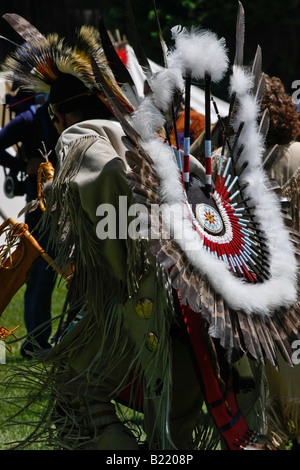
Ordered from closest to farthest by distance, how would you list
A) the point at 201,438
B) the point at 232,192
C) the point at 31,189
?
1. the point at 201,438
2. the point at 232,192
3. the point at 31,189

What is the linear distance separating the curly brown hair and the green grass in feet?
3.50

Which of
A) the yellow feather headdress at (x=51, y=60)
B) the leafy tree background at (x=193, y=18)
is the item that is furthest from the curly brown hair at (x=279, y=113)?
the leafy tree background at (x=193, y=18)

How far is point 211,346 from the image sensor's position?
7.09ft

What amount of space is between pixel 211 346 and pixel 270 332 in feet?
0.57

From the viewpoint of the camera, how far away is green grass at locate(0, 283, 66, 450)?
285 centimetres

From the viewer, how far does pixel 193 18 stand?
12.8 metres

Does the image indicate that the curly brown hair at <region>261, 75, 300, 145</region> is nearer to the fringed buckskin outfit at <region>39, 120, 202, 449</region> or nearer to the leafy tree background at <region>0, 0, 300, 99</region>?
the fringed buckskin outfit at <region>39, 120, 202, 449</region>

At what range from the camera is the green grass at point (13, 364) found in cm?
285

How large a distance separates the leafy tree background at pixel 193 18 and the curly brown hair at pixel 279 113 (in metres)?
9.32

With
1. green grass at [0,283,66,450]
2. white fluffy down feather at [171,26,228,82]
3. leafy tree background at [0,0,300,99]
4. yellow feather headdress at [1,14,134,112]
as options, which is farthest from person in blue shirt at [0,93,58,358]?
leafy tree background at [0,0,300,99]

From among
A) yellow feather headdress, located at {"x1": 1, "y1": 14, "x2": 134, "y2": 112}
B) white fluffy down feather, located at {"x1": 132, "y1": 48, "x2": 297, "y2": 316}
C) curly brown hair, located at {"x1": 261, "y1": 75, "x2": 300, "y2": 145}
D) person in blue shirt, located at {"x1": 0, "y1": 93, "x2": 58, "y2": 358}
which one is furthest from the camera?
person in blue shirt, located at {"x1": 0, "y1": 93, "x2": 58, "y2": 358}

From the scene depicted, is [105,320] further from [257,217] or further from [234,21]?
[234,21]
